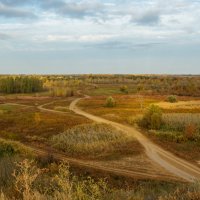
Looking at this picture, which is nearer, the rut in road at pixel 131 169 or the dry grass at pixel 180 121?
the rut in road at pixel 131 169

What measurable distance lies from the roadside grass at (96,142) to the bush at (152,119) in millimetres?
6177

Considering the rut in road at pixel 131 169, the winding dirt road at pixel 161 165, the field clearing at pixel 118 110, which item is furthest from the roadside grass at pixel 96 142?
the field clearing at pixel 118 110

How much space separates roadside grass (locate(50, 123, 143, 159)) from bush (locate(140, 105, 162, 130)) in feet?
20.3

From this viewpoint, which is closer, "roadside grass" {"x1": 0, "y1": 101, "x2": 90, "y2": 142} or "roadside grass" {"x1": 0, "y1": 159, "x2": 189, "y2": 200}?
"roadside grass" {"x1": 0, "y1": 159, "x2": 189, "y2": 200}

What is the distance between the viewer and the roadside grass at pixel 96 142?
3513 cm

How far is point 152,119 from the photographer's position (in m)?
46.6

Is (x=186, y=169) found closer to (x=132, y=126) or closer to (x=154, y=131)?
(x=154, y=131)

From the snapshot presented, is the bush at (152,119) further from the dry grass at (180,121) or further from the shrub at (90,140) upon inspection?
the shrub at (90,140)

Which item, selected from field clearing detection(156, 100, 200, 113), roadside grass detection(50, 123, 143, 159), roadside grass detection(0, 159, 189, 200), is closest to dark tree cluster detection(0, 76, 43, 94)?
field clearing detection(156, 100, 200, 113)

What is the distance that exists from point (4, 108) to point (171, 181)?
174 feet

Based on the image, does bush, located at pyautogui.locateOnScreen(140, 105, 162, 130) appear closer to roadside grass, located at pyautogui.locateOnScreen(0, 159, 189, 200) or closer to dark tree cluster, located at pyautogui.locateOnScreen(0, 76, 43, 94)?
roadside grass, located at pyautogui.locateOnScreen(0, 159, 189, 200)

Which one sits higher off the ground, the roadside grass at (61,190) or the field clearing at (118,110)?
the roadside grass at (61,190)

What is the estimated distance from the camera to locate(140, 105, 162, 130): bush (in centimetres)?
4656

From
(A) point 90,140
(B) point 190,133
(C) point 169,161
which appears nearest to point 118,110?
(A) point 90,140
